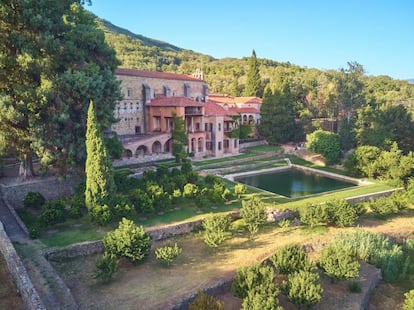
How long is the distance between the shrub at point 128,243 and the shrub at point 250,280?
3894 millimetres

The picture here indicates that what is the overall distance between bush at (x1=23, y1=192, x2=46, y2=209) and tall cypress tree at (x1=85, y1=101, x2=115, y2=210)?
378 centimetres

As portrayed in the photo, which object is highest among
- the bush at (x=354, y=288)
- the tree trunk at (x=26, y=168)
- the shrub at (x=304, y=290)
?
the tree trunk at (x=26, y=168)

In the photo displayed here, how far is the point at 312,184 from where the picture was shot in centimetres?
2934

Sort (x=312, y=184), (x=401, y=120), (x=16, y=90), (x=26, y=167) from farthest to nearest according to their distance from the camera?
(x=401, y=120)
(x=312, y=184)
(x=26, y=167)
(x=16, y=90)

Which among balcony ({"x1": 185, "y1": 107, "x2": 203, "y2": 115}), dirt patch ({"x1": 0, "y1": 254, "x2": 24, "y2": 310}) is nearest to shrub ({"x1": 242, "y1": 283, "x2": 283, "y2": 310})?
dirt patch ({"x1": 0, "y1": 254, "x2": 24, "y2": 310})

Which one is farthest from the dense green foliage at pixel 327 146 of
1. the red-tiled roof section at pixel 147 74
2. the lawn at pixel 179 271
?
the red-tiled roof section at pixel 147 74

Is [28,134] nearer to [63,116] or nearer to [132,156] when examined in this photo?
[63,116]

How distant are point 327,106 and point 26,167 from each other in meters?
42.5

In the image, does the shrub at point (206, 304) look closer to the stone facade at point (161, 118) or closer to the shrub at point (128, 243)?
the shrub at point (128, 243)

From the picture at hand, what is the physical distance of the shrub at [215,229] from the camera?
1482cm

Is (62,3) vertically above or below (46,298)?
above

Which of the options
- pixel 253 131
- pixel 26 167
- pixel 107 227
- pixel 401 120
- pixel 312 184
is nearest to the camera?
pixel 107 227

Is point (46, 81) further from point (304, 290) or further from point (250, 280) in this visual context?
point (304, 290)

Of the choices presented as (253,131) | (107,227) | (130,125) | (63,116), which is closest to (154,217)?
(107,227)
